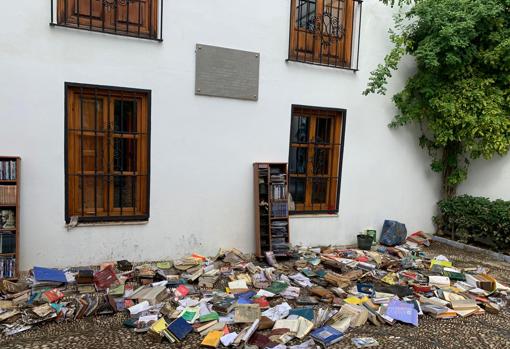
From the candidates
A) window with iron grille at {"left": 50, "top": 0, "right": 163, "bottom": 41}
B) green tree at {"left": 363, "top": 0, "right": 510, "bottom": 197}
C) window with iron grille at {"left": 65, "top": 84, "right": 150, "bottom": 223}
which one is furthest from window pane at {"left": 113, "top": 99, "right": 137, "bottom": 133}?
green tree at {"left": 363, "top": 0, "right": 510, "bottom": 197}

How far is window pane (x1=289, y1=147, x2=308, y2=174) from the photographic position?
5816 mm

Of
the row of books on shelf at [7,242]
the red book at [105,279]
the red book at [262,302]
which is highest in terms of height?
the row of books on shelf at [7,242]

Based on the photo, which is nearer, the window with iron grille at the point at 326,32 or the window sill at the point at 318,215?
the window with iron grille at the point at 326,32

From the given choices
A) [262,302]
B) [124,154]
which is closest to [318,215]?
[262,302]

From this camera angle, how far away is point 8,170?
13.3 ft

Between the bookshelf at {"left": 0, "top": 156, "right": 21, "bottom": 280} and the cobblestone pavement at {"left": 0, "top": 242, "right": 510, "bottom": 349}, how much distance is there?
115cm

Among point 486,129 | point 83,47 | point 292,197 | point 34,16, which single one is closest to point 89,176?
point 83,47

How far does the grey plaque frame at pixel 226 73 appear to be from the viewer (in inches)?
194

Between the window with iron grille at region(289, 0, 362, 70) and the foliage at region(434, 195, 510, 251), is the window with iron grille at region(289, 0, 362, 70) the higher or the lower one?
the higher one

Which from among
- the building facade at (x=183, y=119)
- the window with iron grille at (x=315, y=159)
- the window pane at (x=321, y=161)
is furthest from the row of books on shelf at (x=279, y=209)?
the window pane at (x=321, y=161)

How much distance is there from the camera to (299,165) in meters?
5.91

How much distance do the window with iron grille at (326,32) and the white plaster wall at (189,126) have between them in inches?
6.5

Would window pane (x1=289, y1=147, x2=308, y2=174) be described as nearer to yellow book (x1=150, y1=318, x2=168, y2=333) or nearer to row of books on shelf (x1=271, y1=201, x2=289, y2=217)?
row of books on shelf (x1=271, y1=201, x2=289, y2=217)

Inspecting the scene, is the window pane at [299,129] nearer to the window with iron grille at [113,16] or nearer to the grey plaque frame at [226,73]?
the grey plaque frame at [226,73]
